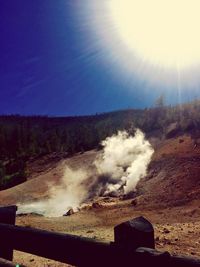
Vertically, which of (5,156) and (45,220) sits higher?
(5,156)

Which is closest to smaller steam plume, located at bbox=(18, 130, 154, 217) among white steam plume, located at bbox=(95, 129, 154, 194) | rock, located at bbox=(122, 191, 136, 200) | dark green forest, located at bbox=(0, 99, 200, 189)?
white steam plume, located at bbox=(95, 129, 154, 194)

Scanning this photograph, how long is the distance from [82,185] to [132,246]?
3065 centimetres

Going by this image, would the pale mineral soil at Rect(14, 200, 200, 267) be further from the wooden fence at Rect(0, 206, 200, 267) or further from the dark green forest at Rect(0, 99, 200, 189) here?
the dark green forest at Rect(0, 99, 200, 189)

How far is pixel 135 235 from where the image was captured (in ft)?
9.08

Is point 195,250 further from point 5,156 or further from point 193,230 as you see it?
point 5,156

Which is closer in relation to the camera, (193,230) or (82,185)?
(193,230)

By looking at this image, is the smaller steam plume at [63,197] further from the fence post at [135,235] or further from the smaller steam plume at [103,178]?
the fence post at [135,235]

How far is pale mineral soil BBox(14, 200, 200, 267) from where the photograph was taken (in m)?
9.79

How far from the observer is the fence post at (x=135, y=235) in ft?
9.03

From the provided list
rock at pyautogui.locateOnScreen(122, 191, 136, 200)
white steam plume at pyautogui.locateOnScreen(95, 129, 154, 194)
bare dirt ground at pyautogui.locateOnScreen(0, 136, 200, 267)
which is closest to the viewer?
bare dirt ground at pyautogui.locateOnScreen(0, 136, 200, 267)

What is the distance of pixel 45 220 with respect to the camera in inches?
704

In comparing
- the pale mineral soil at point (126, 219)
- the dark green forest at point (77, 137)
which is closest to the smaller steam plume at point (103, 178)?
the dark green forest at point (77, 137)

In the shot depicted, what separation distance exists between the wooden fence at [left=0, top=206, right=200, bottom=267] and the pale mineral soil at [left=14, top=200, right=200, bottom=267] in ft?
16.3

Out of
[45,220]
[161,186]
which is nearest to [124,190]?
[161,186]
